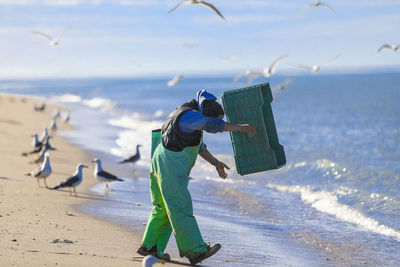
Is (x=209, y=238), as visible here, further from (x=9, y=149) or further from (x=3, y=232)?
(x=9, y=149)

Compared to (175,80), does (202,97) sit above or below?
below

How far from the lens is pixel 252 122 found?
6.54 meters

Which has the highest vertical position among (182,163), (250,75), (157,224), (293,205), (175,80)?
(175,80)

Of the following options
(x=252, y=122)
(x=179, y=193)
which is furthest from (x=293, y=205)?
(x=179, y=193)

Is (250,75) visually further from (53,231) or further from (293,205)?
(53,231)

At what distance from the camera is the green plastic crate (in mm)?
6477

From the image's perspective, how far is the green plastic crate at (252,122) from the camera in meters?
6.48

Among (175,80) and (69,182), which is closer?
(69,182)

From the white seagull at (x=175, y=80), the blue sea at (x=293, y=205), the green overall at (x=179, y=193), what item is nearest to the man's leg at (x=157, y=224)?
the green overall at (x=179, y=193)

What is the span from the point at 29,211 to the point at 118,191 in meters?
3.80

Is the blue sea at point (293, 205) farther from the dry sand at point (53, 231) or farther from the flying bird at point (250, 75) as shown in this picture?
the flying bird at point (250, 75)

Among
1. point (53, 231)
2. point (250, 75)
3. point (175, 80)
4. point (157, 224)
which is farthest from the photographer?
point (175, 80)

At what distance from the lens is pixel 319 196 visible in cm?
1273

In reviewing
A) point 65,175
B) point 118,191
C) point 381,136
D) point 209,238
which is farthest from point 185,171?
point 381,136
